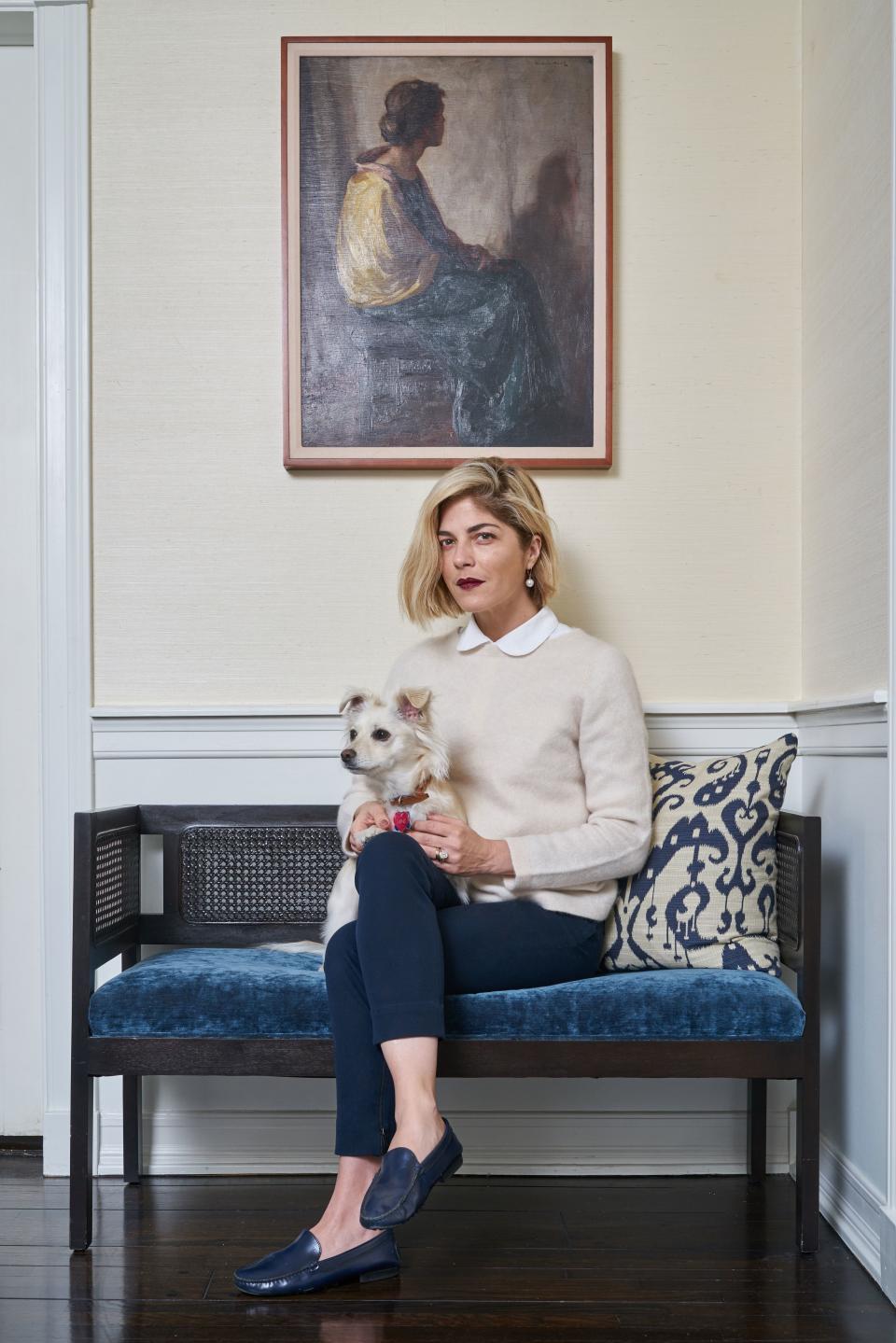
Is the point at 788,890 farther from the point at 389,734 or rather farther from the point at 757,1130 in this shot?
the point at 389,734

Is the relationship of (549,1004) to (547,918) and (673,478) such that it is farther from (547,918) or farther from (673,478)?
(673,478)

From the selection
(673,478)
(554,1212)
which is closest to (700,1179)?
(554,1212)

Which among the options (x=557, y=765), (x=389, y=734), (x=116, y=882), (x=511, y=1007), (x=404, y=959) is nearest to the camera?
(x=404, y=959)

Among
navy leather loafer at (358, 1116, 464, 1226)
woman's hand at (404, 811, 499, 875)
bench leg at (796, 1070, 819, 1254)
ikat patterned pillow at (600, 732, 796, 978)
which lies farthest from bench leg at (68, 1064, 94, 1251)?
bench leg at (796, 1070, 819, 1254)

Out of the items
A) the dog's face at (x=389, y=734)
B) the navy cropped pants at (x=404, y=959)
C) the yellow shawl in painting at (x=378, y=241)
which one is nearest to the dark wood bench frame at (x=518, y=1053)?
the navy cropped pants at (x=404, y=959)

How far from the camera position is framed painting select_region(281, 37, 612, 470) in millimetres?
2625

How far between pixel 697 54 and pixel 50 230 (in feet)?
5.07

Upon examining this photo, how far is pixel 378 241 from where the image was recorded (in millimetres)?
2637

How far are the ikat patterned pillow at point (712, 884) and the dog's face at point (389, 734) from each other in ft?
1.58

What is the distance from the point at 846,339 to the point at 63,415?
172 cm

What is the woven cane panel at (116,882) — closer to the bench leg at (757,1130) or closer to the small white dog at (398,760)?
the small white dog at (398,760)

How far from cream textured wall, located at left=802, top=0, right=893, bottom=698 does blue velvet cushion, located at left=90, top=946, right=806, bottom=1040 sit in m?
0.63

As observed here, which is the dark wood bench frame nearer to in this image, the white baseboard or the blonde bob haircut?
the white baseboard

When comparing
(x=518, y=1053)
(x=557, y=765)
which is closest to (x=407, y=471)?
(x=557, y=765)
